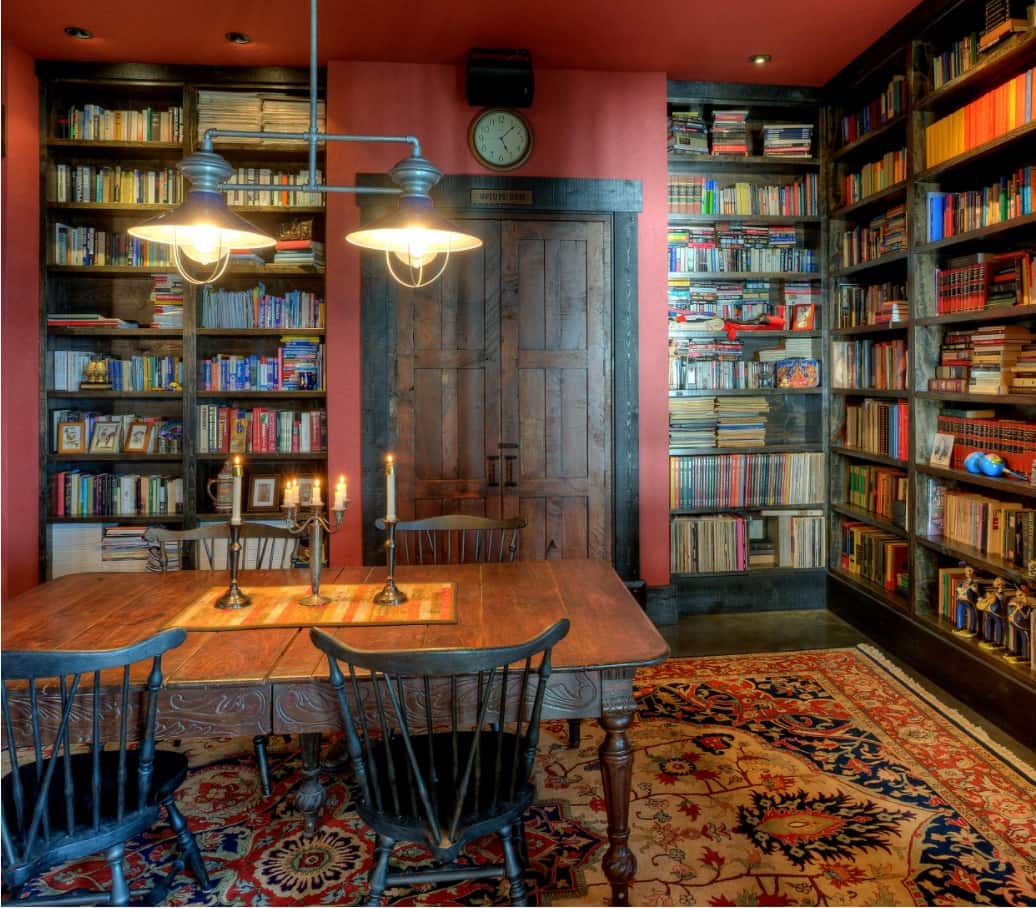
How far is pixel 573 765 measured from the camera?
263 centimetres

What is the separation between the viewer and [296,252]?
4.07m

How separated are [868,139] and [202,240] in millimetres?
3362

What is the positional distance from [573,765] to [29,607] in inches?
68.9

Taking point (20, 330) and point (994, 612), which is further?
point (20, 330)

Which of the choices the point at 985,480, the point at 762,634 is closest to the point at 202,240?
the point at 985,480

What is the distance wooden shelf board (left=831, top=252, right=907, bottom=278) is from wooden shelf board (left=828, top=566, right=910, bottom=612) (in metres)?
1.64

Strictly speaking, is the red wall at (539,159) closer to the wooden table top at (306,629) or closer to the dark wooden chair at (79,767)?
the wooden table top at (306,629)

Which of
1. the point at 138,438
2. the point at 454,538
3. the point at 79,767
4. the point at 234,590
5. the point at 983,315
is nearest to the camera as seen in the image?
the point at 79,767

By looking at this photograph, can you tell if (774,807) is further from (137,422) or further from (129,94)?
(129,94)

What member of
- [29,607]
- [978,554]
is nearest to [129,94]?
[29,607]

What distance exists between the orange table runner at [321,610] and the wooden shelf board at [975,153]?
2.65m

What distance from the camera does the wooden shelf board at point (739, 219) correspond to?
4.28m

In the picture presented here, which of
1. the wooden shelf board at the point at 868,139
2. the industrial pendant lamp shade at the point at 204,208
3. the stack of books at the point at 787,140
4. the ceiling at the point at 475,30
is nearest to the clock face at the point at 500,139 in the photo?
the ceiling at the point at 475,30

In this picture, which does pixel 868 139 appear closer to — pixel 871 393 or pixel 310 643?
pixel 871 393
